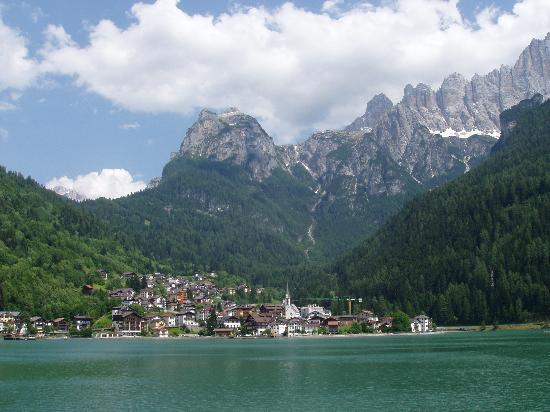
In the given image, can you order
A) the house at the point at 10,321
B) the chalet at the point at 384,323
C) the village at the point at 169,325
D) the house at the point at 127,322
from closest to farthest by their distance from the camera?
the house at the point at 10,321 → the village at the point at 169,325 → the chalet at the point at 384,323 → the house at the point at 127,322

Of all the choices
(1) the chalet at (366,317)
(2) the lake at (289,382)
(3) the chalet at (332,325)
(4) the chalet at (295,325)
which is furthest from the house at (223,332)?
(2) the lake at (289,382)

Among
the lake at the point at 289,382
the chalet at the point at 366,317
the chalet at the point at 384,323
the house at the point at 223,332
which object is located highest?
the chalet at the point at 366,317

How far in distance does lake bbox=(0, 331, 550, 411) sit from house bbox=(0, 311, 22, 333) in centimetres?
8600

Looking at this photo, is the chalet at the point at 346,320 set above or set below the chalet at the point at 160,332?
above

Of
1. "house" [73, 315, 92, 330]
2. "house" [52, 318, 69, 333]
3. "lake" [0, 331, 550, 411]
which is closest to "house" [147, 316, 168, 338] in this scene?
"house" [73, 315, 92, 330]

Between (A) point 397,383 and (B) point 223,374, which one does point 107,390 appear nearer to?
(B) point 223,374

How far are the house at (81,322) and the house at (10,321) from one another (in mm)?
13798

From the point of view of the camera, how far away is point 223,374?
71312mm

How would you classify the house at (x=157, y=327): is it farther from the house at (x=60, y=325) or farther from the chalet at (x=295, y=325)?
the chalet at (x=295, y=325)

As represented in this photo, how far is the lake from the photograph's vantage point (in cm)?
5050

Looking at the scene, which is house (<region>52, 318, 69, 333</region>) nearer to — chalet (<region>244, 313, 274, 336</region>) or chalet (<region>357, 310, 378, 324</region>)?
chalet (<region>244, 313, 274, 336</region>)

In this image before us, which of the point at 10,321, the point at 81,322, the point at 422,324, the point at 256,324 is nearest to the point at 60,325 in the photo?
the point at 81,322

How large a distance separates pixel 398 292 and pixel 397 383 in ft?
461

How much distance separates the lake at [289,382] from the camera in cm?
5050
